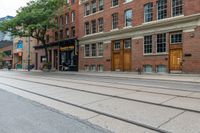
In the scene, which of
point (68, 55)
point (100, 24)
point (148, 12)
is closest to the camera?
point (148, 12)

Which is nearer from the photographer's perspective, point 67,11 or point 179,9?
point 179,9

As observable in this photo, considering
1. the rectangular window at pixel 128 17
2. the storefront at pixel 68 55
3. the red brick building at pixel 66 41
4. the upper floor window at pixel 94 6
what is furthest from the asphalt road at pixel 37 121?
the red brick building at pixel 66 41

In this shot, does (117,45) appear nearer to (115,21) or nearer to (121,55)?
(121,55)

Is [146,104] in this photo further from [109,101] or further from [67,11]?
[67,11]

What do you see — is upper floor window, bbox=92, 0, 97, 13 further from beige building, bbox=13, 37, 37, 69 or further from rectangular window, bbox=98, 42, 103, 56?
beige building, bbox=13, 37, 37, 69

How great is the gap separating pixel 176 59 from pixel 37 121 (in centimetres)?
1960

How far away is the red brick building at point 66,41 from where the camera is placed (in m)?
38.1

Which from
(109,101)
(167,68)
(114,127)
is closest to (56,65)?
(167,68)

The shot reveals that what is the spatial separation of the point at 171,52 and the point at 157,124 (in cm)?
1929

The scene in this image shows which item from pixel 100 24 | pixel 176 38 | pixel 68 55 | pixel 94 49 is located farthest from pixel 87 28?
pixel 176 38

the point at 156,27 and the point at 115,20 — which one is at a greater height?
the point at 115,20

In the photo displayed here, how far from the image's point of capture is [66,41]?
129 feet

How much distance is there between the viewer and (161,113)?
641cm

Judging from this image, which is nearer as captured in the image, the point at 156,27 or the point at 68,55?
the point at 156,27
